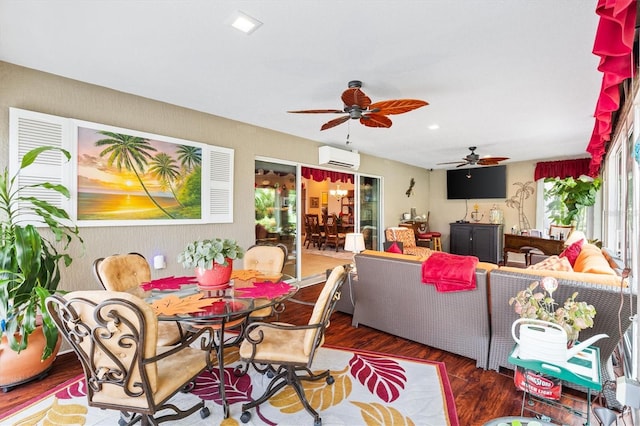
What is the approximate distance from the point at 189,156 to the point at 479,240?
654cm

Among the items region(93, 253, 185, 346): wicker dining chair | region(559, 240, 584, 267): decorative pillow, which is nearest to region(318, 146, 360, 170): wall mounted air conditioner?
region(93, 253, 185, 346): wicker dining chair

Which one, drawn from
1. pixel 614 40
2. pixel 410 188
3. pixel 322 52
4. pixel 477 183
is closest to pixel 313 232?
pixel 410 188

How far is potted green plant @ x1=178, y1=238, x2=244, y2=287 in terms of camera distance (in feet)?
6.93

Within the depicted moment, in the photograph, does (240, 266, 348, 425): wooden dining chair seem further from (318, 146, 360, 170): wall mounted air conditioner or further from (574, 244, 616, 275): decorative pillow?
(318, 146, 360, 170): wall mounted air conditioner

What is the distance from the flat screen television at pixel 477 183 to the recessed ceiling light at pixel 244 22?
22.5ft

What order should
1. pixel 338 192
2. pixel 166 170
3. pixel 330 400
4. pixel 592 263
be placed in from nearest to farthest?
pixel 330 400
pixel 592 263
pixel 166 170
pixel 338 192

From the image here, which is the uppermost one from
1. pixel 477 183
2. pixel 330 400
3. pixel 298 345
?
pixel 477 183

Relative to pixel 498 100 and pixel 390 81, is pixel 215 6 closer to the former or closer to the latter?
pixel 390 81

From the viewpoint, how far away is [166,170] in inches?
134

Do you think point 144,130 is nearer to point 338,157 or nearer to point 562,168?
point 338,157

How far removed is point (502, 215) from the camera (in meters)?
7.43

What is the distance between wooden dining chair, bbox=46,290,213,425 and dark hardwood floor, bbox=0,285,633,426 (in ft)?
4.31

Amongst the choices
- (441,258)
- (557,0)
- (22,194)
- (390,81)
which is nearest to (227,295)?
(441,258)

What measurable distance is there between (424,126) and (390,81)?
170 cm
